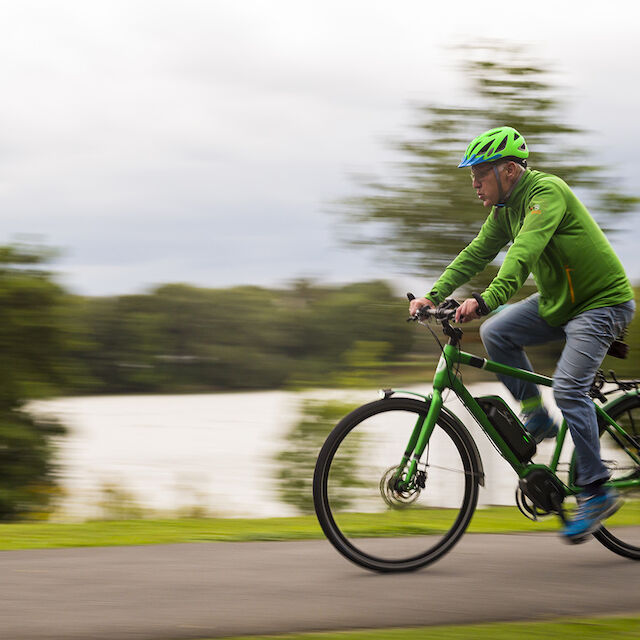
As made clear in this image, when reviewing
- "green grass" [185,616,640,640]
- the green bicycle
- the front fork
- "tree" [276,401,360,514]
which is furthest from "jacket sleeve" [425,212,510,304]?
"tree" [276,401,360,514]

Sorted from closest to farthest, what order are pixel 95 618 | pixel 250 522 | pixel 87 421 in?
pixel 95 618 < pixel 250 522 < pixel 87 421

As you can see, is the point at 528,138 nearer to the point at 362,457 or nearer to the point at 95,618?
the point at 362,457

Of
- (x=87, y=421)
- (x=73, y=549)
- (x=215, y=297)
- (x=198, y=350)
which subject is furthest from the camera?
(x=215, y=297)

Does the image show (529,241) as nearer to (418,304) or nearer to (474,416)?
(418,304)

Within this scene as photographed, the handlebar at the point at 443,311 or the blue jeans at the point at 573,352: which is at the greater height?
the handlebar at the point at 443,311

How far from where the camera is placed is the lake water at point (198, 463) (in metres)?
7.54

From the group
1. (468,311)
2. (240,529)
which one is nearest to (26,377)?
(240,529)

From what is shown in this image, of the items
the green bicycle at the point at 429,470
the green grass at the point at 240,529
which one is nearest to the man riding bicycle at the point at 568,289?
the green bicycle at the point at 429,470

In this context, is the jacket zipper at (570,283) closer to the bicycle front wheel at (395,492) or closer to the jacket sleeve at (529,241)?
the jacket sleeve at (529,241)

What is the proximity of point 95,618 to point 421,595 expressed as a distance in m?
1.40

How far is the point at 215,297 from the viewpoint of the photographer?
23531 mm

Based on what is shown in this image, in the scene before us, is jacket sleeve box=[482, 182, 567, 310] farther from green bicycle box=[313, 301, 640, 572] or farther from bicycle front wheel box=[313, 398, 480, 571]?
bicycle front wheel box=[313, 398, 480, 571]

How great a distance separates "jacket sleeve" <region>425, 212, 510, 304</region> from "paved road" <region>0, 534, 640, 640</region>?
4.56 ft

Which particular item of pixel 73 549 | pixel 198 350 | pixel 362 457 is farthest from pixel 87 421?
pixel 198 350
